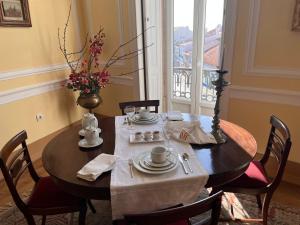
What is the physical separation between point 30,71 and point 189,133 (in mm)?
2153

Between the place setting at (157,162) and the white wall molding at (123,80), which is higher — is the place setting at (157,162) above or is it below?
below

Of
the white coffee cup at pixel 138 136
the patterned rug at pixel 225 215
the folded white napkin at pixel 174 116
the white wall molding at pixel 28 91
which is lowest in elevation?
the patterned rug at pixel 225 215

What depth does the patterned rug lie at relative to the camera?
1819 millimetres

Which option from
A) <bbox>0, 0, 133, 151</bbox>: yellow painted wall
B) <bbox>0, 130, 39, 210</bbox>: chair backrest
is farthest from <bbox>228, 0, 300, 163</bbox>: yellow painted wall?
<bbox>0, 130, 39, 210</bbox>: chair backrest

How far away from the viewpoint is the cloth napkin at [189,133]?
145cm

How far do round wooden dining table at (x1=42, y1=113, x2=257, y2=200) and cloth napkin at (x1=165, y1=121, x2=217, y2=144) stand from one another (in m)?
0.04

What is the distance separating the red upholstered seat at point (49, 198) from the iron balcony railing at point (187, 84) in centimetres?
276

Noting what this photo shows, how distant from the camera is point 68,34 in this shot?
318cm

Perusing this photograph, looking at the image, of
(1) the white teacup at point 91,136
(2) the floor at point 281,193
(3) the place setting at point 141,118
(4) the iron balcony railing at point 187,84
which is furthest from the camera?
(4) the iron balcony railing at point 187,84

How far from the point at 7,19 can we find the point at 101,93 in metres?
1.54

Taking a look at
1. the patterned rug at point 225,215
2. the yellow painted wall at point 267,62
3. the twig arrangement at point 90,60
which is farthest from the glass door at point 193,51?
the patterned rug at point 225,215

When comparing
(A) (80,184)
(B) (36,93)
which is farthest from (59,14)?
(A) (80,184)

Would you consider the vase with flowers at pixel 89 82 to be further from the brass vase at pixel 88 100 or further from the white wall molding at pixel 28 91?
the white wall molding at pixel 28 91

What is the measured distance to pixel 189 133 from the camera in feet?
4.94
